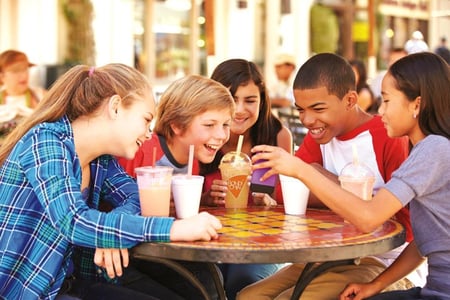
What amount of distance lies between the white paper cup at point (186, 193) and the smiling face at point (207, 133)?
0.51 meters

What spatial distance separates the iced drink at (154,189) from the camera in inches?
86.7

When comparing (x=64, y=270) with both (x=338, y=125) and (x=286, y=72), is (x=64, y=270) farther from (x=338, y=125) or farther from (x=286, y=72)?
(x=286, y=72)

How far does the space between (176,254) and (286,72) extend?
801 centimetres

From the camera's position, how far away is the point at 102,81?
90.0 inches

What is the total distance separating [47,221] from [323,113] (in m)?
1.20

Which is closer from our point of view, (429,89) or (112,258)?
(112,258)

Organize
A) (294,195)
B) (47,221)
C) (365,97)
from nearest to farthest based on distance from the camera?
(47,221) < (294,195) < (365,97)

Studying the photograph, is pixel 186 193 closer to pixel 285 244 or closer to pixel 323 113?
pixel 285 244

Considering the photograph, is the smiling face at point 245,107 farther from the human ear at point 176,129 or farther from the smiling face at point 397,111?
the smiling face at point 397,111

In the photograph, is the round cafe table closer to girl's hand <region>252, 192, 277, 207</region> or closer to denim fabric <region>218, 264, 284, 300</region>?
girl's hand <region>252, 192, 277, 207</region>

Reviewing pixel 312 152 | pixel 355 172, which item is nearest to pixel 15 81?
pixel 312 152

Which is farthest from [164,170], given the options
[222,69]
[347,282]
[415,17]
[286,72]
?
[415,17]

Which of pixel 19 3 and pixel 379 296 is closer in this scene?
pixel 379 296

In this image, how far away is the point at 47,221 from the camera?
2131 mm
